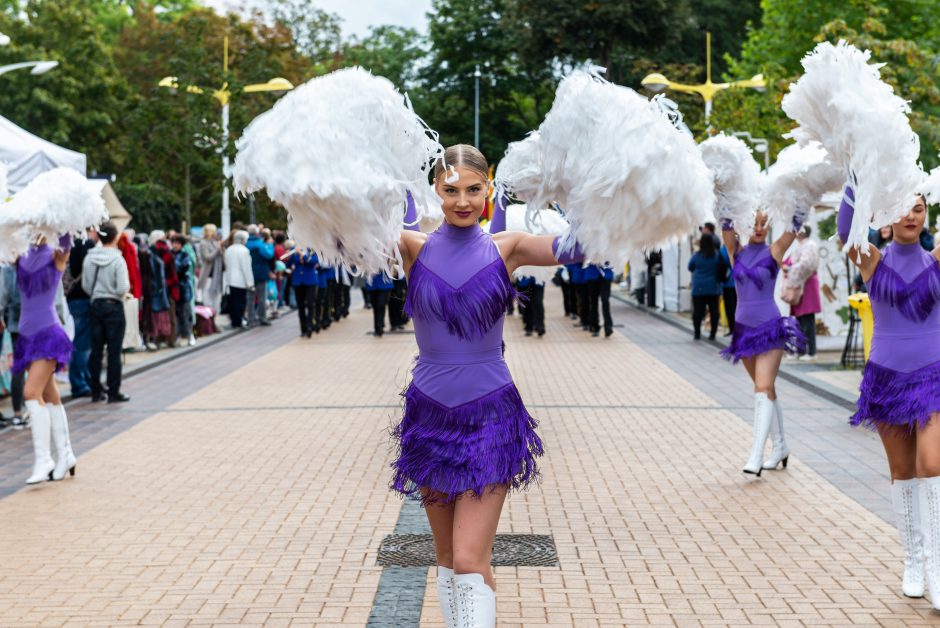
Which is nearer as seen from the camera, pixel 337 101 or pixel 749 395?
pixel 337 101

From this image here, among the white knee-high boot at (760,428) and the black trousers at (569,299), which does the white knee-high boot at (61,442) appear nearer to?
the white knee-high boot at (760,428)

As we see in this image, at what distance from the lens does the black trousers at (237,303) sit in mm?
22766

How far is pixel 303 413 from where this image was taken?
11.8 meters

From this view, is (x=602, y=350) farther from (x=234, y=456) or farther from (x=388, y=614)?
(x=388, y=614)

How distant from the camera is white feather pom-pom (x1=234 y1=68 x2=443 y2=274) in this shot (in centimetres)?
361

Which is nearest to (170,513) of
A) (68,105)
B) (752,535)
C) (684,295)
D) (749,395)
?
(752,535)

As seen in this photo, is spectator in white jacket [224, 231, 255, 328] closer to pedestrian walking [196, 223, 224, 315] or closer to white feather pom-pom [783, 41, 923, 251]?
pedestrian walking [196, 223, 224, 315]

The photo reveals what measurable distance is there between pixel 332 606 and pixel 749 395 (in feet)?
27.7

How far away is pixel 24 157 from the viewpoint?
44.8 feet

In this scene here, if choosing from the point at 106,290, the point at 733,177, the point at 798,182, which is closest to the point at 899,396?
the point at 798,182

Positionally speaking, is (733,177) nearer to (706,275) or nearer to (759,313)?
(759,313)

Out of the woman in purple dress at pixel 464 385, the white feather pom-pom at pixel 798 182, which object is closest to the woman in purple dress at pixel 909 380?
the white feather pom-pom at pixel 798 182

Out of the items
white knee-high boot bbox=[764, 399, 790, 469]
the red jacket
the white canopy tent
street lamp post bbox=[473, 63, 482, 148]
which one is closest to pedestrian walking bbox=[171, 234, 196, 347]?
the red jacket

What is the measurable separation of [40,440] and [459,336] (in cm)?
528
